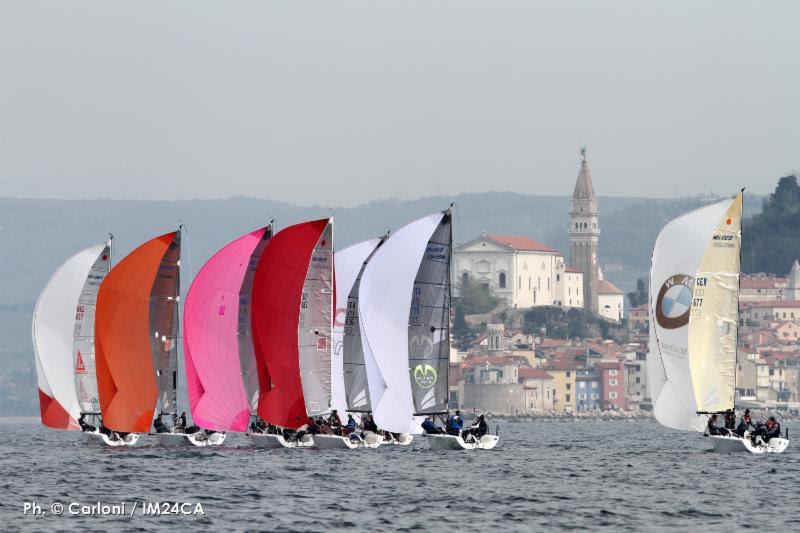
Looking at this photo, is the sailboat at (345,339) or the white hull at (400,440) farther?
the white hull at (400,440)

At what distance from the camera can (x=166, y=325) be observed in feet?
165

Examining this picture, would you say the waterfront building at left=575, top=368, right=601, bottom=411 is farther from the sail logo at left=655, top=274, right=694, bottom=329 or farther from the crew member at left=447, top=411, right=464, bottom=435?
the sail logo at left=655, top=274, right=694, bottom=329

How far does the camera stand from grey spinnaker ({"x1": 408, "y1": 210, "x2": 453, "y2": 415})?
4612cm

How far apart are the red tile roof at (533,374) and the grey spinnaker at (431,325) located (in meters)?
135

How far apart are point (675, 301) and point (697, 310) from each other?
62 cm

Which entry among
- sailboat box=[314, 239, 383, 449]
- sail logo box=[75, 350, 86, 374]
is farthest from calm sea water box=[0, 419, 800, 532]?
sail logo box=[75, 350, 86, 374]

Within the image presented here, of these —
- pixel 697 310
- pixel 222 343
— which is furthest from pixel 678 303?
pixel 222 343

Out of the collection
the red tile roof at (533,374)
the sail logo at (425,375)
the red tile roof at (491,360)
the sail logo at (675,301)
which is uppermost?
the red tile roof at (491,360)

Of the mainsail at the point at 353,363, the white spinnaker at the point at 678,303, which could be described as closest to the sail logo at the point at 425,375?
the mainsail at the point at 353,363

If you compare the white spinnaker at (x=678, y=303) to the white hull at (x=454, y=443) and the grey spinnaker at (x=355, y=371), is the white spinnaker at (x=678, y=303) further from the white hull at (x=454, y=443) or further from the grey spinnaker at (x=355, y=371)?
the grey spinnaker at (x=355, y=371)

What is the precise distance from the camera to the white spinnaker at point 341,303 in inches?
2060

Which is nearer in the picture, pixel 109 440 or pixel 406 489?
pixel 406 489

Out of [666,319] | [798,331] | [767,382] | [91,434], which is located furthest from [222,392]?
[798,331]

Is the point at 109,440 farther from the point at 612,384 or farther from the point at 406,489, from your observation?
the point at 612,384
